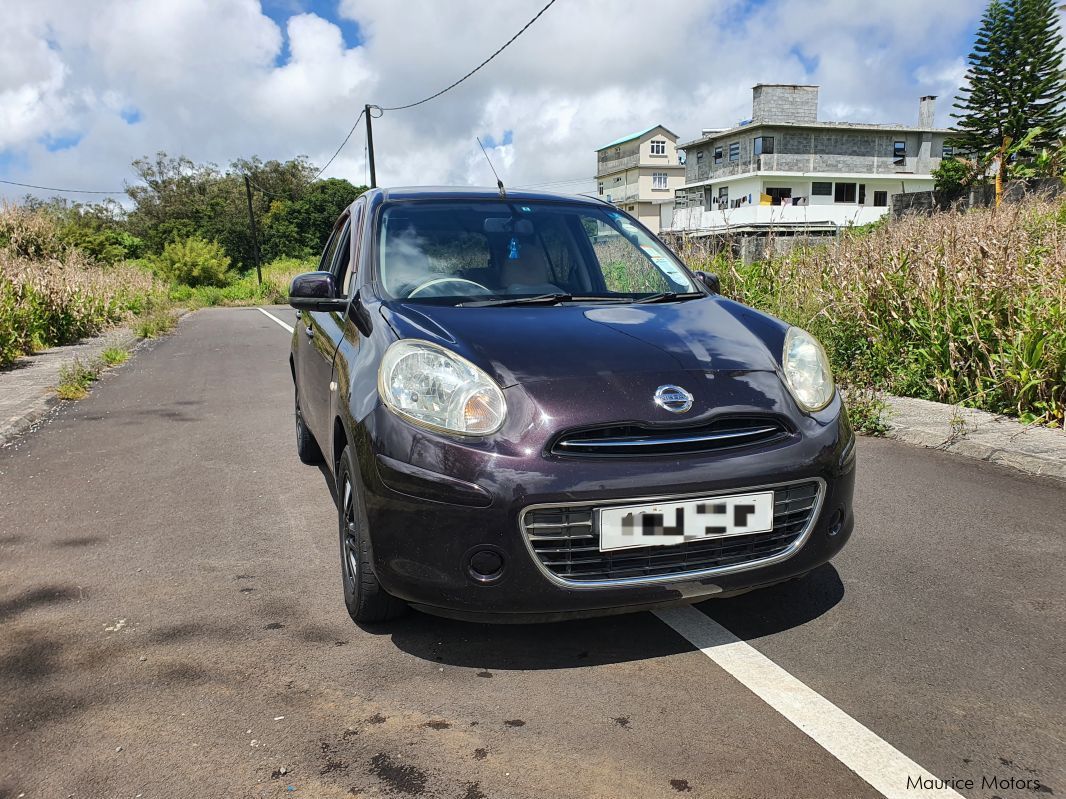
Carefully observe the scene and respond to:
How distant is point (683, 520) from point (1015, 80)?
44653 millimetres

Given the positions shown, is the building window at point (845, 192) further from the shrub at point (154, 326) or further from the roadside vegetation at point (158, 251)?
the shrub at point (154, 326)

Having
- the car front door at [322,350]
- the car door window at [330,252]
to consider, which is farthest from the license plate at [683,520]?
the car door window at [330,252]

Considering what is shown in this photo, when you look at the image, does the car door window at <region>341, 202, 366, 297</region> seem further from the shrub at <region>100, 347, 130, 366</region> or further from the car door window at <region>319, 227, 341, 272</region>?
the shrub at <region>100, 347, 130, 366</region>

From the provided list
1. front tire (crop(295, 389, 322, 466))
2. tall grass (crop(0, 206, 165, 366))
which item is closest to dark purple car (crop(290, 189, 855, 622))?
front tire (crop(295, 389, 322, 466))

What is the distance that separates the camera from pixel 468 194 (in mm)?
4156

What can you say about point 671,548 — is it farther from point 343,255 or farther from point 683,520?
point 343,255

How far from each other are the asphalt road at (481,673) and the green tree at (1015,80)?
41.1 metres

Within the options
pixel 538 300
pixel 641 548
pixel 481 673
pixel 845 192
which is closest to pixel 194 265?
pixel 845 192

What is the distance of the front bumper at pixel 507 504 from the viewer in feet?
7.95

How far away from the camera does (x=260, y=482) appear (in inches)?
202

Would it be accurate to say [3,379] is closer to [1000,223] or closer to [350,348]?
[350,348]

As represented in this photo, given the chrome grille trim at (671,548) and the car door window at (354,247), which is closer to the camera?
the chrome grille trim at (671,548)

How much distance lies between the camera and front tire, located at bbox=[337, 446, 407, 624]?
2781mm

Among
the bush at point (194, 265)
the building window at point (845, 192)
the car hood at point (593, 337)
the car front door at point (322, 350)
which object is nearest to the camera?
the car hood at point (593, 337)
